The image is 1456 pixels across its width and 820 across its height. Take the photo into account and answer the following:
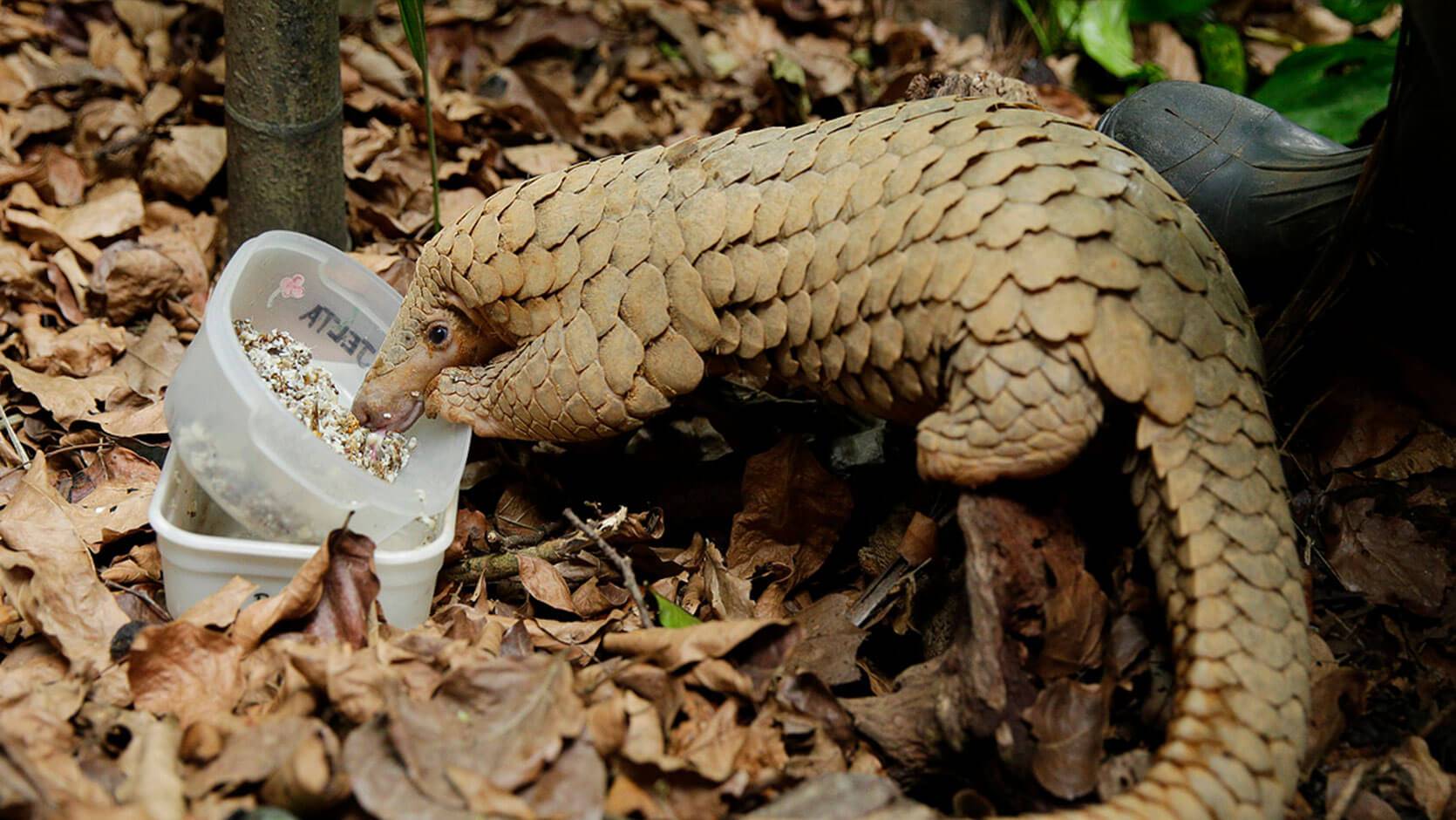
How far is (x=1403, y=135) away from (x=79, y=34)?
4.44 m

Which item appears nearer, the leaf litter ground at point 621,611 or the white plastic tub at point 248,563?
the leaf litter ground at point 621,611

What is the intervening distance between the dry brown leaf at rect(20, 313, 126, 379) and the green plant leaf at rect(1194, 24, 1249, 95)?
166 inches

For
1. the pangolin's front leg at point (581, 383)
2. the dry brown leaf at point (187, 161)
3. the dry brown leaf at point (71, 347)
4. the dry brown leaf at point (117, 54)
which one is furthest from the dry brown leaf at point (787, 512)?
the dry brown leaf at point (117, 54)

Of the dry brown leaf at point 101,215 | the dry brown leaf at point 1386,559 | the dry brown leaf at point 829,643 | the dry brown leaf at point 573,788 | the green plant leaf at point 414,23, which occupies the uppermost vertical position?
the green plant leaf at point 414,23

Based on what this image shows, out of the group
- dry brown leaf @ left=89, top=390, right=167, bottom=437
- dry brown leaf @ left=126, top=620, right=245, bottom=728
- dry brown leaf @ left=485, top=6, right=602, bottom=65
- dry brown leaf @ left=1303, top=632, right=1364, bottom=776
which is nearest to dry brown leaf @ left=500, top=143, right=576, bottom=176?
dry brown leaf @ left=485, top=6, right=602, bottom=65

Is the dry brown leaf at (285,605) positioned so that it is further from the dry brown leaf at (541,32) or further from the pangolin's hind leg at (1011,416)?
the dry brown leaf at (541,32)

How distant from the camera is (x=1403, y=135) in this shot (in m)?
2.47

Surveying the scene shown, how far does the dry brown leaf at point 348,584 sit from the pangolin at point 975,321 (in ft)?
1.70

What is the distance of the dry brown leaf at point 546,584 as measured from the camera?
268 centimetres

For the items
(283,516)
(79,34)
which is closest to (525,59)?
(79,34)

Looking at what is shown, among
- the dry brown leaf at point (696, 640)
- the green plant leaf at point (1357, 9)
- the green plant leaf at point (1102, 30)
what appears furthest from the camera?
the green plant leaf at point (1102, 30)

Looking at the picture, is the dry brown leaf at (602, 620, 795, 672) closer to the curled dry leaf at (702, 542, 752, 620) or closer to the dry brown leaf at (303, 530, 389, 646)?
the curled dry leaf at (702, 542, 752, 620)

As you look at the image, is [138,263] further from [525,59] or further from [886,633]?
[886,633]

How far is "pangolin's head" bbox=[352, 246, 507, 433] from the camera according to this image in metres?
2.88
